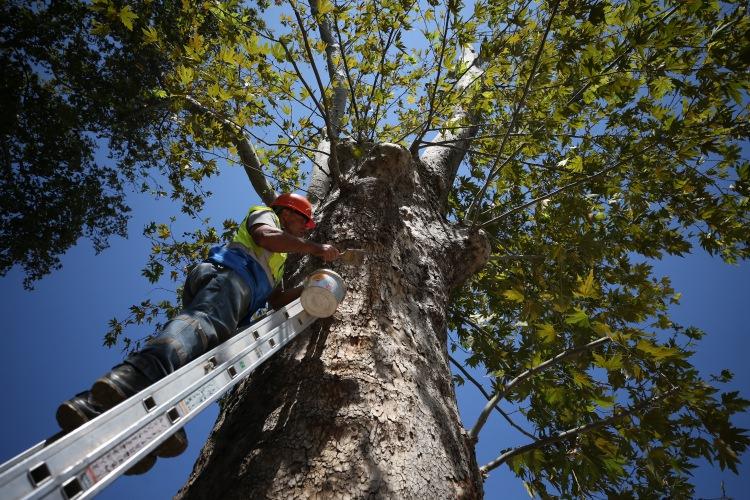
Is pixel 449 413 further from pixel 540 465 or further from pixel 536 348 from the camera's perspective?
pixel 536 348

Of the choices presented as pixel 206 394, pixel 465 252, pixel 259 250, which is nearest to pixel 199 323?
pixel 206 394

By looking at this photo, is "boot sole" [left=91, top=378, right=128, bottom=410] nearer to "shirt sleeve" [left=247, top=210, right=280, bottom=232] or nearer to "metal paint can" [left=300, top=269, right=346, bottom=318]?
"metal paint can" [left=300, top=269, right=346, bottom=318]

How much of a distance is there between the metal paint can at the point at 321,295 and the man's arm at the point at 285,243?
0.15 metres

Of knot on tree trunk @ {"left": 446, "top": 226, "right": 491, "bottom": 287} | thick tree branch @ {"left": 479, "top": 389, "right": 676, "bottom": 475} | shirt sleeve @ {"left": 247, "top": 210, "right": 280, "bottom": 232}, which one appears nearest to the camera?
shirt sleeve @ {"left": 247, "top": 210, "right": 280, "bottom": 232}

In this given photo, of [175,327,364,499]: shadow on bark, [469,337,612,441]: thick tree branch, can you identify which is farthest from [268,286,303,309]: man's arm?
[469,337,612,441]: thick tree branch

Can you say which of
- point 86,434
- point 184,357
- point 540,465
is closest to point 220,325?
point 184,357

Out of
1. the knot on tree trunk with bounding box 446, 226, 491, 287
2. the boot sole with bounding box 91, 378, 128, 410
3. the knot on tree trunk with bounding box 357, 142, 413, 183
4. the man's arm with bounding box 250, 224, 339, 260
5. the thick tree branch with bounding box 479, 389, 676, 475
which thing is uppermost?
the knot on tree trunk with bounding box 357, 142, 413, 183

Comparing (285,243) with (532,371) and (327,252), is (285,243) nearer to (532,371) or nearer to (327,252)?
(327,252)

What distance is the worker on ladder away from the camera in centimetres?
116

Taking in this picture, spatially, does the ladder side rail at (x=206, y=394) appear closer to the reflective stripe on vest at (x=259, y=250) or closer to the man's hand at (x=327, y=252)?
the man's hand at (x=327, y=252)

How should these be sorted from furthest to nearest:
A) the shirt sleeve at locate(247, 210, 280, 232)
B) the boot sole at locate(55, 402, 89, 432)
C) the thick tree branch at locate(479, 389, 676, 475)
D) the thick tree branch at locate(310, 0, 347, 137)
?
the thick tree branch at locate(310, 0, 347, 137)
the thick tree branch at locate(479, 389, 676, 475)
the shirt sleeve at locate(247, 210, 280, 232)
the boot sole at locate(55, 402, 89, 432)

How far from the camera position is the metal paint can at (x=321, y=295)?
5.75ft

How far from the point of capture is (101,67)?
601cm

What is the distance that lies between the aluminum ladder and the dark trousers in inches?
6.4
